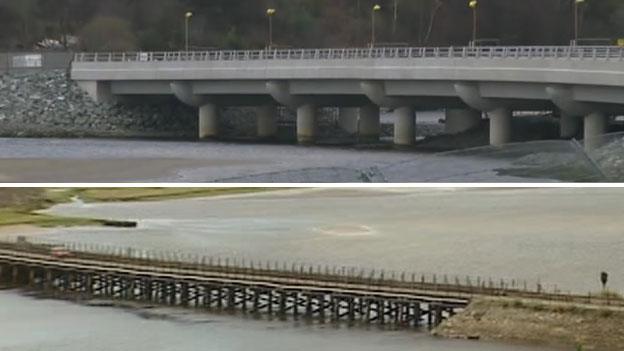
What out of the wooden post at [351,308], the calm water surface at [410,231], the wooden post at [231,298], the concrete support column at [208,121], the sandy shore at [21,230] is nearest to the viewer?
the wooden post at [351,308]

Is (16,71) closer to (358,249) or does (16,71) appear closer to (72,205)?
(72,205)

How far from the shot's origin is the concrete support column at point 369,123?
100 meters

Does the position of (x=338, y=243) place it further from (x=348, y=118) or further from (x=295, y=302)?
(x=348, y=118)

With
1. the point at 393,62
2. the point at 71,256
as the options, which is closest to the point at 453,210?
the point at 393,62

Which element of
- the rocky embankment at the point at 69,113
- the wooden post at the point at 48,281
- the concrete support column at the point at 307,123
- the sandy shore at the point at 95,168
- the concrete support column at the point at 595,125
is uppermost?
the rocky embankment at the point at 69,113

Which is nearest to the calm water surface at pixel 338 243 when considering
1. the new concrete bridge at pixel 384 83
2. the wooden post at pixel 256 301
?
the wooden post at pixel 256 301

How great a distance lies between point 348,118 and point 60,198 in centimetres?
2501

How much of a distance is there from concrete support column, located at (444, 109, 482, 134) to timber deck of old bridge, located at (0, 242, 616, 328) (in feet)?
120

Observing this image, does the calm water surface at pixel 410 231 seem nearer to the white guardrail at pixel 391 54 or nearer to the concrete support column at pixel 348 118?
the concrete support column at pixel 348 118

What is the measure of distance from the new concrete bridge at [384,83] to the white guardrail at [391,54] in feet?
0.30

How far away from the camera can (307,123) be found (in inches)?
3875

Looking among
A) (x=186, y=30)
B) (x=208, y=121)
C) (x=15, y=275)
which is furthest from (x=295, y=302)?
(x=186, y=30)

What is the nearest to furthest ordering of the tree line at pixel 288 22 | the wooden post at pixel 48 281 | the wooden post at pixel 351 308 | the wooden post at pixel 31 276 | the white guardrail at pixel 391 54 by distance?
the wooden post at pixel 351 308 → the wooden post at pixel 48 281 → the wooden post at pixel 31 276 → the white guardrail at pixel 391 54 → the tree line at pixel 288 22

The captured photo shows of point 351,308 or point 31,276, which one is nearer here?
point 351,308
